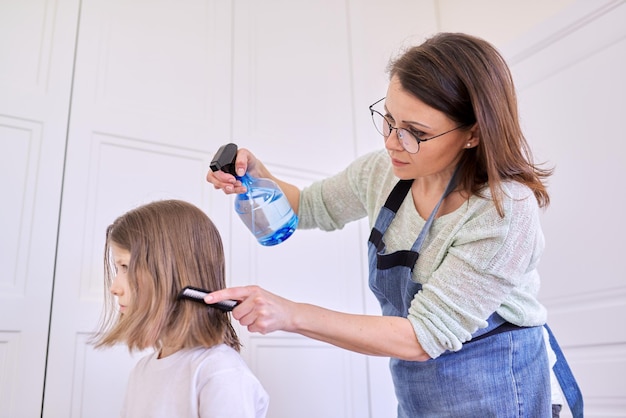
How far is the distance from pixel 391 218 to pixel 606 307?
2.90 ft

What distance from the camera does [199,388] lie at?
1.06 m

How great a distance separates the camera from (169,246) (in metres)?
1.15

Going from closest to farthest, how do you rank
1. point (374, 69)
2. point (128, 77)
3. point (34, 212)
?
1. point (34, 212)
2. point (128, 77)
3. point (374, 69)

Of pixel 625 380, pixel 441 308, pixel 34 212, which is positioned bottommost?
pixel 625 380

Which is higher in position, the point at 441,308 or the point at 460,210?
the point at 460,210

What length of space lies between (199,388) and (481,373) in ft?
1.60

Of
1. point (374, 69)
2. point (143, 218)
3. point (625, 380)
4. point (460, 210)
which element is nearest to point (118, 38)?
point (143, 218)

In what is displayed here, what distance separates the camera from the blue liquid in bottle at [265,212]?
1.12 metres

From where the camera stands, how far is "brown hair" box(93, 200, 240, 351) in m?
1.10

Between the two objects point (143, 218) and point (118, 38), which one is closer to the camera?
point (143, 218)

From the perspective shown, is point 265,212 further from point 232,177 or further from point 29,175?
point 29,175

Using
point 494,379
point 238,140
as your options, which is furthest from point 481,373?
point 238,140

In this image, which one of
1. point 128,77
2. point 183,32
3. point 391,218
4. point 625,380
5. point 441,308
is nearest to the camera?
point 441,308

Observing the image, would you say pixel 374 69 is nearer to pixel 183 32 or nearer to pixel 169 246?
pixel 183 32
